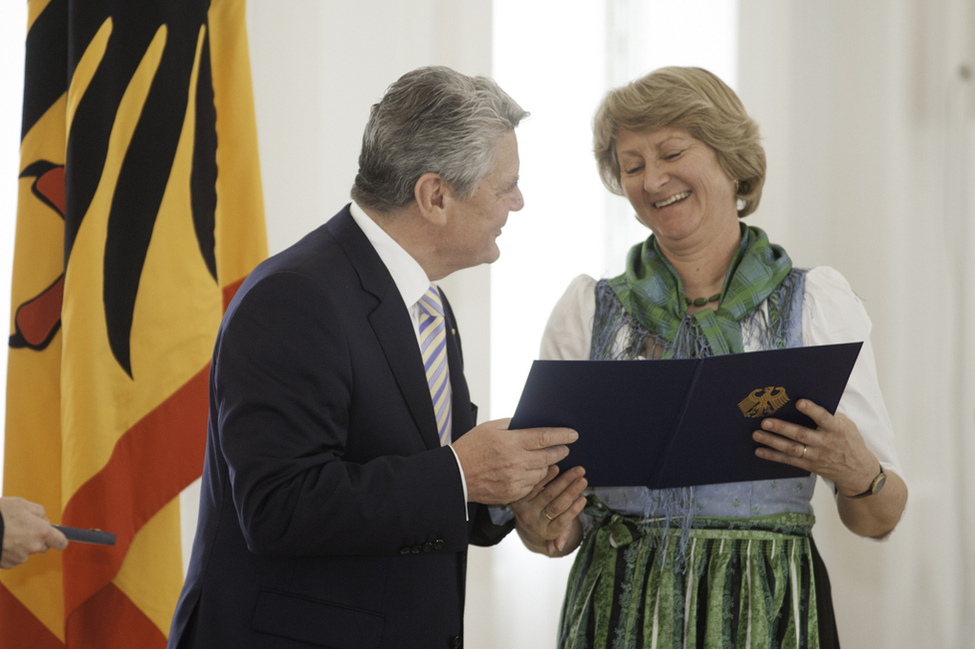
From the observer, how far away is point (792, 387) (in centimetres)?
130

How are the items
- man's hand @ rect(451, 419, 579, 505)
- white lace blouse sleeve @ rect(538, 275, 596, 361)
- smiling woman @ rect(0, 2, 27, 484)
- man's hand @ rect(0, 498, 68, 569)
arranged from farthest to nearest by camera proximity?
smiling woman @ rect(0, 2, 27, 484), white lace blouse sleeve @ rect(538, 275, 596, 361), man's hand @ rect(0, 498, 68, 569), man's hand @ rect(451, 419, 579, 505)

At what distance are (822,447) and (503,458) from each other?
0.56m

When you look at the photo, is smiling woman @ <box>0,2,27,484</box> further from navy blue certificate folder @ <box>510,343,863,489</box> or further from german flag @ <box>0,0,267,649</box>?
navy blue certificate folder @ <box>510,343,863,489</box>

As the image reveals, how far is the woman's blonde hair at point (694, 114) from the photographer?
1636mm

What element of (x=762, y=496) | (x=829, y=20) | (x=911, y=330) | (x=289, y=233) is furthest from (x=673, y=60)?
(x=762, y=496)

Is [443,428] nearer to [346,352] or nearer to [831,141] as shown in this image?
[346,352]

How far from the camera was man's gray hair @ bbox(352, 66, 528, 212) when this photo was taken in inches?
51.9

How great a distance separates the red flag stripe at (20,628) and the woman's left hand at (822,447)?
163 centimetres

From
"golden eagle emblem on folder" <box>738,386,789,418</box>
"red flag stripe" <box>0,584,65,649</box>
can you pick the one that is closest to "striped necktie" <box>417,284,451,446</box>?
"golden eagle emblem on folder" <box>738,386,789,418</box>

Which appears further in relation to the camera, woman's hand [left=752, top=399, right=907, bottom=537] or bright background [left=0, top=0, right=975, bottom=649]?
bright background [left=0, top=0, right=975, bottom=649]

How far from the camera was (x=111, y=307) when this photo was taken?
6.27 ft

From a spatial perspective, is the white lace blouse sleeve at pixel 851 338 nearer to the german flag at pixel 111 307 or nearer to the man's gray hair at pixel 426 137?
the man's gray hair at pixel 426 137

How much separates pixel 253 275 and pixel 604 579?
875 millimetres

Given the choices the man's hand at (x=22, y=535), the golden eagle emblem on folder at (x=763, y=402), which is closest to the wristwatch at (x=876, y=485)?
the golden eagle emblem on folder at (x=763, y=402)
